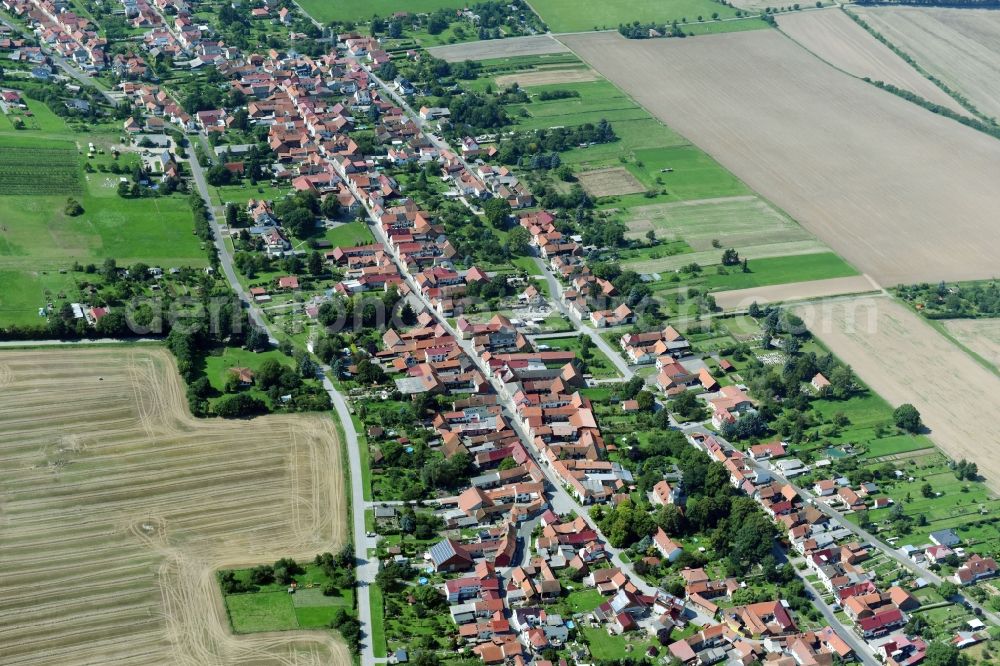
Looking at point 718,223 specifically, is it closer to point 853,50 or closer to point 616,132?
point 616,132

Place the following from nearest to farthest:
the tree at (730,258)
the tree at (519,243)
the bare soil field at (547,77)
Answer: the tree at (519,243) < the tree at (730,258) < the bare soil field at (547,77)

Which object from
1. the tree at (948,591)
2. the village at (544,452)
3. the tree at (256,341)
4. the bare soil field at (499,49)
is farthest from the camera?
the bare soil field at (499,49)

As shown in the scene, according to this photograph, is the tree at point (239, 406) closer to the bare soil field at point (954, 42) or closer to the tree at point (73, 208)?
the tree at point (73, 208)

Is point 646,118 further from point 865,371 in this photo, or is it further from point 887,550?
point 887,550

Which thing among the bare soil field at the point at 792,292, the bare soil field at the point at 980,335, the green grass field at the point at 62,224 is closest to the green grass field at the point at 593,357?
the bare soil field at the point at 792,292

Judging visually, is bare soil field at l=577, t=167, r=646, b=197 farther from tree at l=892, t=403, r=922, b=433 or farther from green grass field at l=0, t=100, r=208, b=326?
tree at l=892, t=403, r=922, b=433

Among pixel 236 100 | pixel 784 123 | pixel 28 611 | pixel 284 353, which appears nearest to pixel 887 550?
pixel 284 353

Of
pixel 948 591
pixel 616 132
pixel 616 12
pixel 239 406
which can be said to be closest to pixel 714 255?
pixel 616 132
